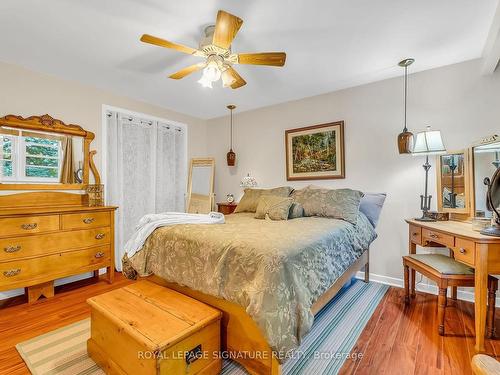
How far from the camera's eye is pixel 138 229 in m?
2.24

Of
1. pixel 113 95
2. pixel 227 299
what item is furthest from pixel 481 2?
pixel 113 95

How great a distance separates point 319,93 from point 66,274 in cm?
374

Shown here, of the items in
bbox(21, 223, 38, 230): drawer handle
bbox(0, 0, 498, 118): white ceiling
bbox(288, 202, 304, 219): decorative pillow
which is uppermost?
bbox(0, 0, 498, 118): white ceiling

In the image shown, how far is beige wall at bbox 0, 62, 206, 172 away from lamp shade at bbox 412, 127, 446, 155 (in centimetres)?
364

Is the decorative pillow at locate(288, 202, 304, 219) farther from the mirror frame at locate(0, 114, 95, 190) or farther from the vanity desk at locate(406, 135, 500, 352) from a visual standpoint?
the mirror frame at locate(0, 114, 95, 190)

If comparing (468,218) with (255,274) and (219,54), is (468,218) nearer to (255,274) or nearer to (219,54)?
(255,274)

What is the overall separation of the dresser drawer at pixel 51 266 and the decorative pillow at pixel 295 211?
2.22 meters

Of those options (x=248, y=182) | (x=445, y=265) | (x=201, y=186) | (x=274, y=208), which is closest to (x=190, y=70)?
(x=274, y=208)

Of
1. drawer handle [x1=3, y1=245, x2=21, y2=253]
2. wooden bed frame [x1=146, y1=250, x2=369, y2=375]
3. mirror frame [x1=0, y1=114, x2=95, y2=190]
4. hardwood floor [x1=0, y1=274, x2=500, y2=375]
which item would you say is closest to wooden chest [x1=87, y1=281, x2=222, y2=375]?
wooden bed frame [x1=146, y1=250, x2=369, y2=375]

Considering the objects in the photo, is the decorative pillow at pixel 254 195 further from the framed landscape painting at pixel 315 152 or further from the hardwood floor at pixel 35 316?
the hardwood floor at pixel 35 316

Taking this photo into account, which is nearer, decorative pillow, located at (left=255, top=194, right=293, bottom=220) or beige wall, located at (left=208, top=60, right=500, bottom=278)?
beige wall, located at (left=208, top=60, right=500, bottom=278)

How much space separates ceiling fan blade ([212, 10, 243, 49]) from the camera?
1.57m

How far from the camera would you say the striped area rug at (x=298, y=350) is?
5.21 ft

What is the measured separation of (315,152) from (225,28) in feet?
7.23
